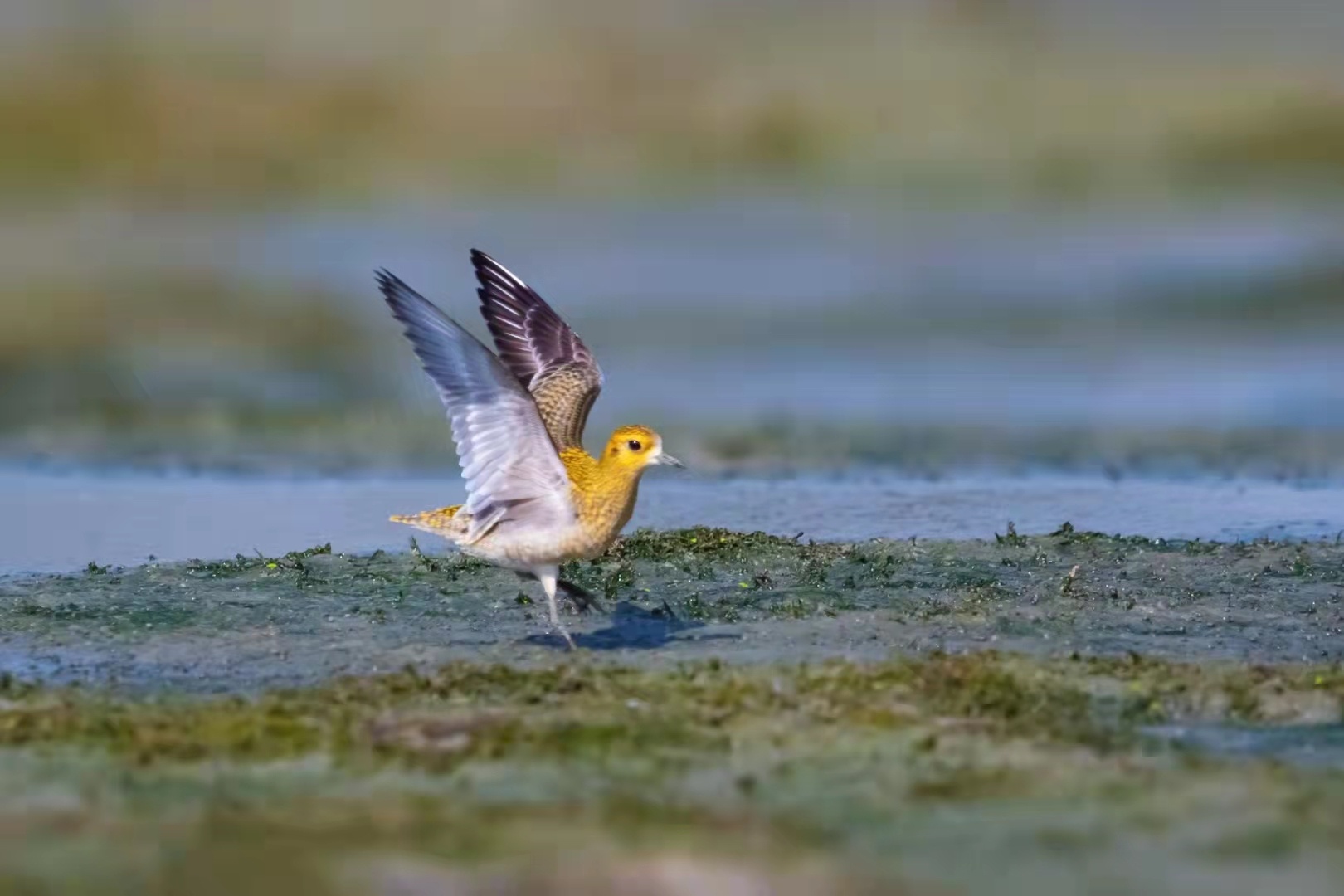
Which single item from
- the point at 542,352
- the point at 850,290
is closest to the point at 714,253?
the point at 850,290

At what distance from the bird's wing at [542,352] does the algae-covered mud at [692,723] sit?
839 millimetres

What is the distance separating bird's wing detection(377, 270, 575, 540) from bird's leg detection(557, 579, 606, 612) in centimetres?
63

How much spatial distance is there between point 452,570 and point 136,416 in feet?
22.5

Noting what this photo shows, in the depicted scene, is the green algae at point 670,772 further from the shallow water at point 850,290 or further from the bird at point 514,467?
the shallow water at point 850,290

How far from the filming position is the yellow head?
9977 mm

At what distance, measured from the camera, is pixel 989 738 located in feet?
27.3

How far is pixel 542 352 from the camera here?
1138 cm

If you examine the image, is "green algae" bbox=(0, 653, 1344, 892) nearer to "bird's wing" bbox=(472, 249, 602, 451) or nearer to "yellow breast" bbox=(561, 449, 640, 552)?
"yellow breast" bbox=(561, 449, 640, 552)

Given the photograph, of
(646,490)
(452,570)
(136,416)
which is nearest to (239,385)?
(136,416)

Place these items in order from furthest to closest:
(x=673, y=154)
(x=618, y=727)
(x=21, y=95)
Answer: (x=21, y=95)
(x=673, y=154)
(x=618, y=727)

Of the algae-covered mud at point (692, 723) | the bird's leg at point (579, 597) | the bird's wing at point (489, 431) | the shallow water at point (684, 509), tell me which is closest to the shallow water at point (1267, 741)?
the algae-covered mud at point (692, 723)

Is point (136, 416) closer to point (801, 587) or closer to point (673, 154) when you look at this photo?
point (801, 587)

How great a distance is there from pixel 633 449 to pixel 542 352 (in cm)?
151

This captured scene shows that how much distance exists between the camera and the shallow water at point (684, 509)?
13.1m
